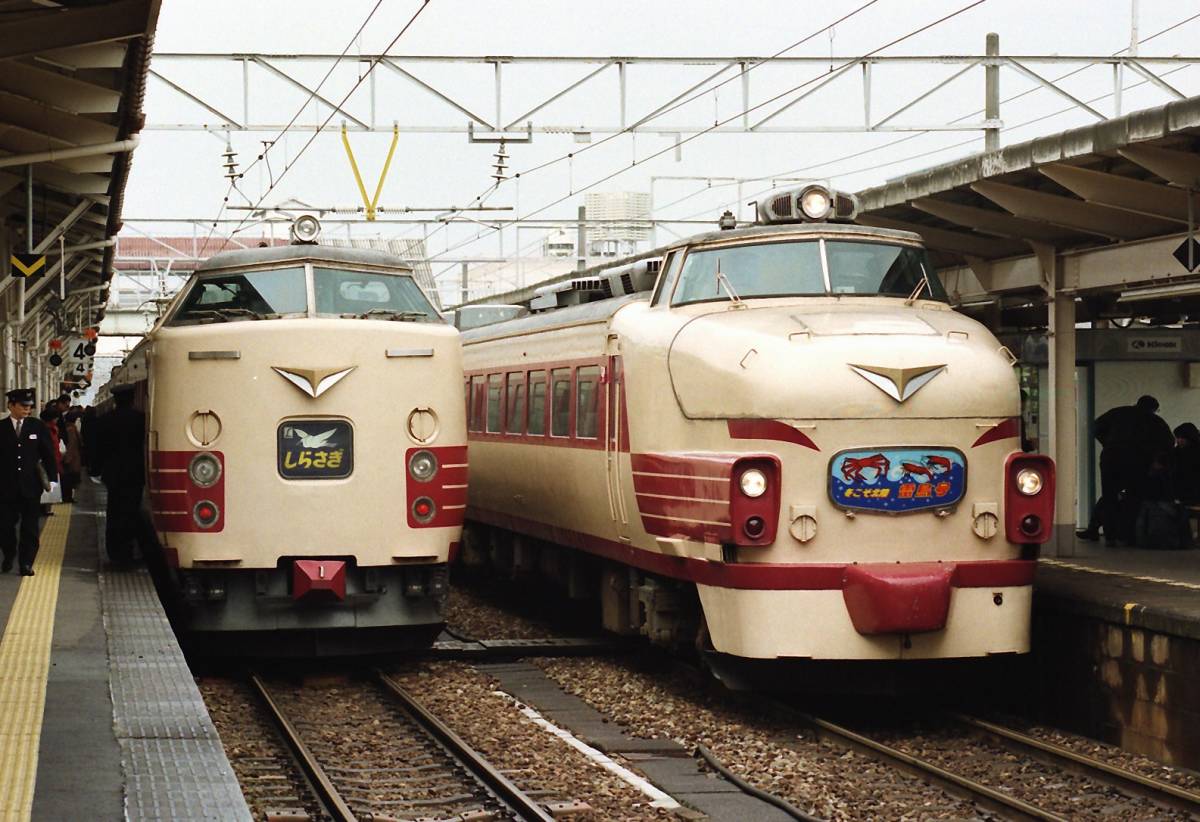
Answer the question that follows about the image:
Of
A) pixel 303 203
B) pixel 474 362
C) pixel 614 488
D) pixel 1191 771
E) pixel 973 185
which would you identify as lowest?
pixel 1191 771

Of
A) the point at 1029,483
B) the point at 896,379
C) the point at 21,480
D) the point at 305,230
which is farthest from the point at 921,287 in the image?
the point at 21,480

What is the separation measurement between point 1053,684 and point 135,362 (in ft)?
36.8

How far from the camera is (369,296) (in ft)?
45.1

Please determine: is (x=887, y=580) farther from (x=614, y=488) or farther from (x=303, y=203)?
(x=303, y=203)

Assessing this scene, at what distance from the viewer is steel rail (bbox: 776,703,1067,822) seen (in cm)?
909

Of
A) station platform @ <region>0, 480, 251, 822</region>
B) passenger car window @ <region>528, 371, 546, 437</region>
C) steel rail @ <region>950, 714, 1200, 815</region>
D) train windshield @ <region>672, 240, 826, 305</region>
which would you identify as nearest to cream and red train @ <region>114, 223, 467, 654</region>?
station platform @ <region>0, 480, 251, 822</region>

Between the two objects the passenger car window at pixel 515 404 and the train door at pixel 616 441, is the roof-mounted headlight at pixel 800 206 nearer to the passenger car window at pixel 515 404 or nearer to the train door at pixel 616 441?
the train door at pixel 616 441

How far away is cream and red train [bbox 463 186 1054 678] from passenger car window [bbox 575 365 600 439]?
2.35 feet

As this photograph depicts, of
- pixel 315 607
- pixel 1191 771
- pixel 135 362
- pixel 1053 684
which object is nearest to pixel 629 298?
pixel 315 607

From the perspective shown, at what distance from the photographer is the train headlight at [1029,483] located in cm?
1120

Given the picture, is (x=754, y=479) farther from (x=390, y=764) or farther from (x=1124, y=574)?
(x=1124, y=574)

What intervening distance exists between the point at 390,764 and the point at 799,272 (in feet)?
15.0

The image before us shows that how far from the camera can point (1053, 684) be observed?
12555 millimetres

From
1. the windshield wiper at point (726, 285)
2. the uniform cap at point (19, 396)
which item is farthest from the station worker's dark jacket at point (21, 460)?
the windshield wiper at point (726, 285)
